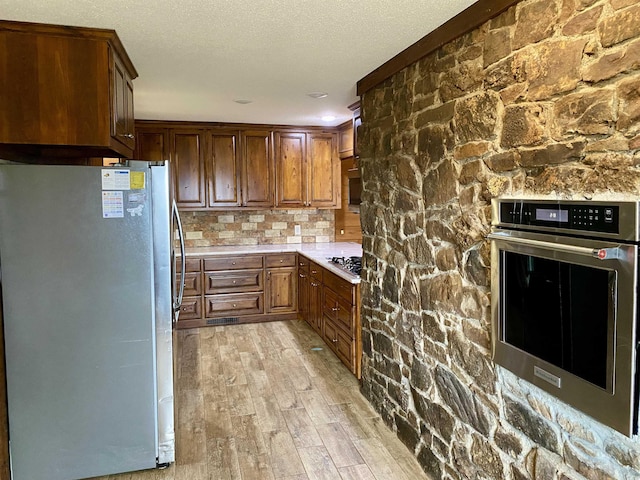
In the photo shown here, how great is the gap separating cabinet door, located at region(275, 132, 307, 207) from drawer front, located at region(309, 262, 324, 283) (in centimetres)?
99

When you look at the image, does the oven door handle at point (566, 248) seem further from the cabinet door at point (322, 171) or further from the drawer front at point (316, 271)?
the cabinet door at point (322, 171)

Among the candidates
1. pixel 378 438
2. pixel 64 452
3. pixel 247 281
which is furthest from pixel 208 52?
pixel 247 281

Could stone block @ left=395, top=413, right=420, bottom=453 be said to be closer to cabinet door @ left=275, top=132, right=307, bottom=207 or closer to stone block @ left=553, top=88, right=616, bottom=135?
stone block @ left=553, top=88, right=616, bottom=135

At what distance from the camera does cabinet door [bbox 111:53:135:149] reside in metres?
2.49

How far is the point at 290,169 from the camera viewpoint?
18.2ft

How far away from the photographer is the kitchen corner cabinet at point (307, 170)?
551 centimetres

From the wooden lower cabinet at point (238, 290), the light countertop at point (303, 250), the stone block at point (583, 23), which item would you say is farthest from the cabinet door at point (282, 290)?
the stone block at point (583, 23)

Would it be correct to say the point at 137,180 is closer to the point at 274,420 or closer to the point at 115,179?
the point at 115,179

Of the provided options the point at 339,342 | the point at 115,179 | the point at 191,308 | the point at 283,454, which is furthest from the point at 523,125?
the point at 191,308

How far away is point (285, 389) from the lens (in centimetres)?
368

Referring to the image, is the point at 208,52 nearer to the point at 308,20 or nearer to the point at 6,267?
the point at 308,20

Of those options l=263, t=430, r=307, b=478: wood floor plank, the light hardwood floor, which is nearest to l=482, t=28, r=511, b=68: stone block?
the light hardwood floor

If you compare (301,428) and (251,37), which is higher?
(251,37)

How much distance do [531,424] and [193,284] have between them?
4032 millimetres
